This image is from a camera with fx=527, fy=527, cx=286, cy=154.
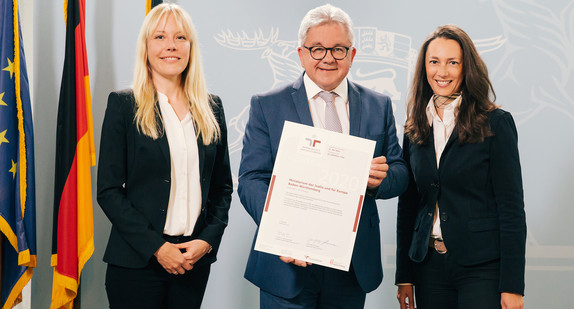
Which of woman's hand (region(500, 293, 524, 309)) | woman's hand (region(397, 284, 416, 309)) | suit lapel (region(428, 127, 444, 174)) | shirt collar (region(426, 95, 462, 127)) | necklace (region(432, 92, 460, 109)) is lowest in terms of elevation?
woman's hand (region(397, 284, 416, 309))

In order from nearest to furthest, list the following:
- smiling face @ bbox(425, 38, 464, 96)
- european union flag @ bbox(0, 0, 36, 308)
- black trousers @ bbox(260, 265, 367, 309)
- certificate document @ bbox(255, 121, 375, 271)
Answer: certificate document @ bbox(255, 121, 375, 271)
black trousers @ bbox(260, 265, 367, 309)
smiling face @ bbox(425, 38, 464, 96)
european union flag @ bbox(0, 0, 36, 308)

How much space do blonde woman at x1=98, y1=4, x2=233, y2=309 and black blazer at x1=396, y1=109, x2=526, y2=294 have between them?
87 centimetres

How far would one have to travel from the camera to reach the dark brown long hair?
203cm

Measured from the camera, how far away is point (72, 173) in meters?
2.68

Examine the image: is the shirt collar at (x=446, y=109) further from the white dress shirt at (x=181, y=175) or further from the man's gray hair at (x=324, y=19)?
the white dress shirt at (x=181, y=175)

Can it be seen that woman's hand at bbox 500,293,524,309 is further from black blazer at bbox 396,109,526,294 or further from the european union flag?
the european union flag

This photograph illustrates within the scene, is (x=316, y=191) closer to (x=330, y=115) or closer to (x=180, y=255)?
(x=330, y=115)

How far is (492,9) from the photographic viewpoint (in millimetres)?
3260

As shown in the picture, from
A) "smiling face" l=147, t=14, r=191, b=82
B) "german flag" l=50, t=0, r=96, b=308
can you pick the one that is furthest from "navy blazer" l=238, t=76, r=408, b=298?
"german flag" l=50, t=0, r=96, b=308

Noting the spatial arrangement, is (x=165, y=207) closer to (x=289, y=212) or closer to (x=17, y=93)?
(x=289, y=212)

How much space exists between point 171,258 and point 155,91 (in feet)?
2.24

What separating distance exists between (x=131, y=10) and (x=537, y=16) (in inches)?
98.6

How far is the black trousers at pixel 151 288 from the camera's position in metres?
1.99

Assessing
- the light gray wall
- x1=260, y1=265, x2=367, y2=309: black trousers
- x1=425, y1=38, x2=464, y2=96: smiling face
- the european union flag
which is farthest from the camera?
the light gray wall
